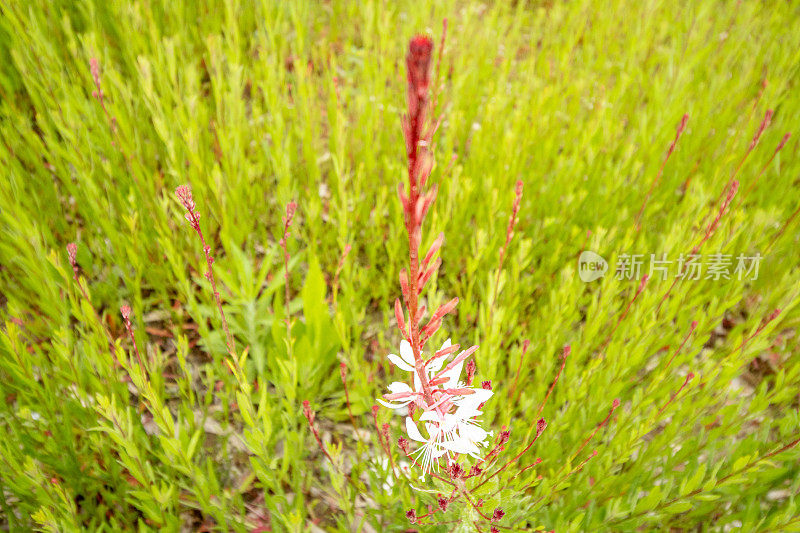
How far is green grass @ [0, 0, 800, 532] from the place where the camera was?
1358 mm

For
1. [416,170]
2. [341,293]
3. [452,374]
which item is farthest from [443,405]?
[341,293]

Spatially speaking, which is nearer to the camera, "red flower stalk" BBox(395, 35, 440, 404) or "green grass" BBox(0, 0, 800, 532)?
"red flower stalk" BBox(395, 35, 440, 404)

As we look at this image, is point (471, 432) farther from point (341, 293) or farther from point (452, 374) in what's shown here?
point (341, 293)

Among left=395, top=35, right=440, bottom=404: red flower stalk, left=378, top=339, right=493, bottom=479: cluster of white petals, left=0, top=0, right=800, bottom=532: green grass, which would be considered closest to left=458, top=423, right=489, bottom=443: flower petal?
left=378, top=339, right=493, bottom=479: cluster of white petals

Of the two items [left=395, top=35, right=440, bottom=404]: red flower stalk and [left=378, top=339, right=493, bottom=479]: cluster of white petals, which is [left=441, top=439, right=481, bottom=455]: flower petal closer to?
[left=378, top=339, right=493, bottom=479]: cluster of white petals

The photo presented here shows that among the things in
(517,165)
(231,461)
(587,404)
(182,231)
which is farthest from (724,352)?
(182,231)

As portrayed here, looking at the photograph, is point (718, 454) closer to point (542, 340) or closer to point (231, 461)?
point (542, 340)

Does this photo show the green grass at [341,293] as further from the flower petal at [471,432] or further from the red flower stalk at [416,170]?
the red flower stalk at [416,170]

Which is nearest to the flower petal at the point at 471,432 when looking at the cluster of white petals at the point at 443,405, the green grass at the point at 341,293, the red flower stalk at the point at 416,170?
the cluster of white petals at the point at 443,405

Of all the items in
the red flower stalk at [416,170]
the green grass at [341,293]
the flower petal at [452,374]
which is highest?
the red flower stalk at [416,170]

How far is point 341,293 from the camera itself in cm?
209

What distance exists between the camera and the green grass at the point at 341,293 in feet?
4.46

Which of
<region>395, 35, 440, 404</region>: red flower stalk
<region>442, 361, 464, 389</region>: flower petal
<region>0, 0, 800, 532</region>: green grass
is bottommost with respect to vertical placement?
<region>0, 0, 800, 532</region>: green grass

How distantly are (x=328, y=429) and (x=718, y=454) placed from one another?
1385 mm
